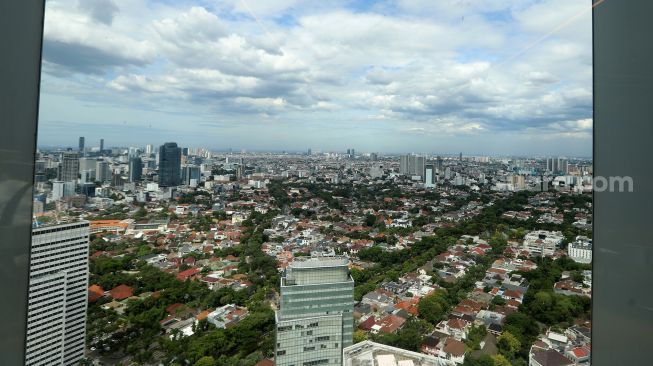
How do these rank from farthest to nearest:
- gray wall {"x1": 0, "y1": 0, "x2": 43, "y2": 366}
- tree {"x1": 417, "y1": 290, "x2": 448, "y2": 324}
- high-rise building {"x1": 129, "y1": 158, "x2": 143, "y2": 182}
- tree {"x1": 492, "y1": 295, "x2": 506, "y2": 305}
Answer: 1. high-rise building {"x1": 129, "y1": 158, "x2": 143, "y2": 182}
2. tree {"x1": 492, "y1": 295, "x2": 506, "y2": 305}
3. tree {"x1": 417, "y1": 290, "x2": 448, "y2": 324}
4. gray wall {"x1": 0, "y1": 0, "x2": 43, "y2": 366}

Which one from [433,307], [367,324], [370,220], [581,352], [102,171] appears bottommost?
[367,324]

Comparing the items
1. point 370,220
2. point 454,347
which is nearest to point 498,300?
point 454,347

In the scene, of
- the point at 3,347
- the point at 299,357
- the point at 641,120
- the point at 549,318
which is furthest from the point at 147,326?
the point at 549,318

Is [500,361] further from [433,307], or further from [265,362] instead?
[265,362]

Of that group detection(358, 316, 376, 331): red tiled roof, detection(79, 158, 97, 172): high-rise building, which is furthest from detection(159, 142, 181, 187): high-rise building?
detection(358, 316, 376, 331): red tiled roof

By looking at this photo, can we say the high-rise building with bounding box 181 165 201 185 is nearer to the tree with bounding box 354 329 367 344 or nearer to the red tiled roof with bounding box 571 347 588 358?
the tree with bounding box 354 329 367 344

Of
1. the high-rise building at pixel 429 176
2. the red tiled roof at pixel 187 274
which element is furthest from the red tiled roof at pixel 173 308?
the high-rise building at pixel 429 176
